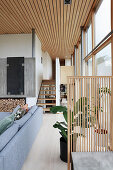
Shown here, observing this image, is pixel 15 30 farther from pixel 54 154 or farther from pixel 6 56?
pixel 54 154

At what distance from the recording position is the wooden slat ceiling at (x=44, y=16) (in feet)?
11.1

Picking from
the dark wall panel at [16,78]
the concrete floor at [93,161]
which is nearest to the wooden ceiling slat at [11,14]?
the dark wall panel at [16,78]

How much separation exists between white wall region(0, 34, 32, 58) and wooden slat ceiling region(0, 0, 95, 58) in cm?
23

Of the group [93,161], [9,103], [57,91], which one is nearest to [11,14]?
[57,91]

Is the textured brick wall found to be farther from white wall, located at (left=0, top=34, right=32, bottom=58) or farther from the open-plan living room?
white wall, located at (left=0, top=34, right=32, bottom=58)

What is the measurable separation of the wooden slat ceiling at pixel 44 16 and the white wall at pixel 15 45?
0.23m

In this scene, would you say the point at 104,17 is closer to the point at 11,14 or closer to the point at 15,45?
the point at 11,14

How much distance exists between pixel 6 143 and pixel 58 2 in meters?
3.35

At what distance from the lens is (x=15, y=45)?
5316 mm

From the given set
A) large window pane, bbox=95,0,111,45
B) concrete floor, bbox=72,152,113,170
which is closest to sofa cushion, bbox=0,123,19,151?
concrete floor, bbox=72,152,113,170

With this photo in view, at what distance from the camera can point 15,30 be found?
4977mm

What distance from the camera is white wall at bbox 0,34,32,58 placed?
5.30m

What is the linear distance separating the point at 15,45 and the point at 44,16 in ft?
6.21

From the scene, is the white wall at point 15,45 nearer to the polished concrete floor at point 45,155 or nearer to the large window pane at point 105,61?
the large window pane at point 105,61
